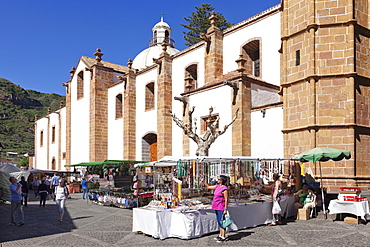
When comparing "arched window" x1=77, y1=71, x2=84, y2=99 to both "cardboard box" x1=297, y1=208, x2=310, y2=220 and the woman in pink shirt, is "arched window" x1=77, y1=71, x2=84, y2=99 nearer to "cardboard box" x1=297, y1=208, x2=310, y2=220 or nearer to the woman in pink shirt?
"cardboard box" x1=297, y1=208, x2=310, y2=220

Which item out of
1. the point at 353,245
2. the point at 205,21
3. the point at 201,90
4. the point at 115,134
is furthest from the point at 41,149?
the point at 353,245

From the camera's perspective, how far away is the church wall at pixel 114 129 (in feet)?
94.8

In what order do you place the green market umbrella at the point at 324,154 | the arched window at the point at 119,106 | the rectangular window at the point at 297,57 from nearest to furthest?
1. the green market umbrella at the point at 324,154
2. the rectangular window at the point at 297,57
3. the arched window at the point at 119,106

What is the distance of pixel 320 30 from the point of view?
13.7 meters

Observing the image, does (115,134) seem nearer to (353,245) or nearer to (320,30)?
(320,30)

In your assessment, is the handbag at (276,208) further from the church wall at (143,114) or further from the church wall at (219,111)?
the church wall at (143,114)

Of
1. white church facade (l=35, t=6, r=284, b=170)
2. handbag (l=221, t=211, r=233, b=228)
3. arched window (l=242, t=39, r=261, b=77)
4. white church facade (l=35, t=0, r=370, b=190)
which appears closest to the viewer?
handbag (l=221, t=211, r=233, b=228)

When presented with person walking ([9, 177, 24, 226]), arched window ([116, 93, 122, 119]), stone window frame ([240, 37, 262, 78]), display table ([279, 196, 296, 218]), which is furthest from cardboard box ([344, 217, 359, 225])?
arched window ([116, 93, 122, 119])

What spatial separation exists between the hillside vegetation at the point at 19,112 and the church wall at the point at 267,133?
211 feet

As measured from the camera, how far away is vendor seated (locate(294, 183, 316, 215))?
10.7 metres

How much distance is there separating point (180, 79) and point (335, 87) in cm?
1211

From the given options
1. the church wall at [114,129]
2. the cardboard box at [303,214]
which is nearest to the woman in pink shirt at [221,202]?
the cardboard box at [303,214]

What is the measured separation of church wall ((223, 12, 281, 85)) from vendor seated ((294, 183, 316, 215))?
27.3ft

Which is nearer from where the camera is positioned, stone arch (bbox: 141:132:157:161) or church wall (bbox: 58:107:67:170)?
stone arch (bbox: 141:132:157:161)
